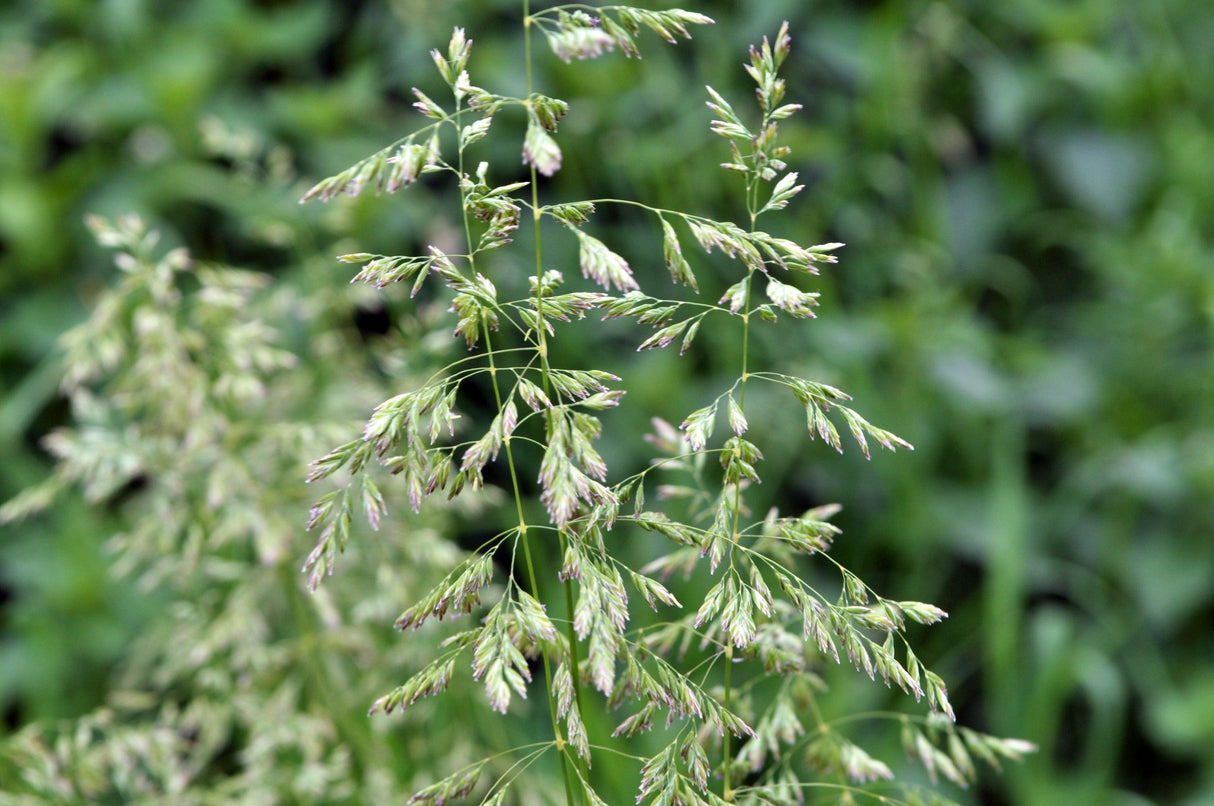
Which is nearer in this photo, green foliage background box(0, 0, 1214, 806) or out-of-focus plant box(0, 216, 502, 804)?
out-of-focus plant box(0, 216, 502, 804)

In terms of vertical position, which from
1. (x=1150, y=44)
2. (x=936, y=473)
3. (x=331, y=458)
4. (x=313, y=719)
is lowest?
(x=936, y=473)

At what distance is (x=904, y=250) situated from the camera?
2.34 meters

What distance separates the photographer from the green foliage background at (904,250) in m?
2.05

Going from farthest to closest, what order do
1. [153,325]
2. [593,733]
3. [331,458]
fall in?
1. [593,733]
2. [153,325]
3. [331,458]

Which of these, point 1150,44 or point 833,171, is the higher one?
point 1150,44

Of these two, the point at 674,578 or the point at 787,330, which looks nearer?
the point at 674,578

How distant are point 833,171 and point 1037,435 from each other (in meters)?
0.74

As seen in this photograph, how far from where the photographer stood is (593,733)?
4.44ft

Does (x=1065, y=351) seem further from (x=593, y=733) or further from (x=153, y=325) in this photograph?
(x=153, y=325)

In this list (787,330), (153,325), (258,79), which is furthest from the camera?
(258,79)

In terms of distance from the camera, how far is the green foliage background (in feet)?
6.74

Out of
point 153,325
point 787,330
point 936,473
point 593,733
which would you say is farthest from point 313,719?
point 936,473

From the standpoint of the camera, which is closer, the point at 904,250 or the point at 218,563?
the point at 218,563

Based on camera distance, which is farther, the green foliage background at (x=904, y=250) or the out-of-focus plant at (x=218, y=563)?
the green foliage background at (x=904, y=250)
